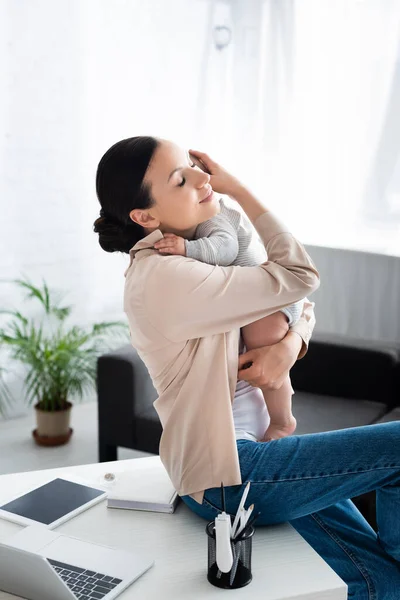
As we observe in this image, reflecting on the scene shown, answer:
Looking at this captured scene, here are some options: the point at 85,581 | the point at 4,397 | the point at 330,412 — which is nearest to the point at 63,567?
the point at 85,581

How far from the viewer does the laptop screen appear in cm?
192

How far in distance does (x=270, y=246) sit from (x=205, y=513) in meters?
0.61

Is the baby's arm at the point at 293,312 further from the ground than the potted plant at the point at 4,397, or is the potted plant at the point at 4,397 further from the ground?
the baby's arm at the point at 293,312

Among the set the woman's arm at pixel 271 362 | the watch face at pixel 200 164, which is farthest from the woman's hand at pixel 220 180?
the woman's arm at pixel 271 362

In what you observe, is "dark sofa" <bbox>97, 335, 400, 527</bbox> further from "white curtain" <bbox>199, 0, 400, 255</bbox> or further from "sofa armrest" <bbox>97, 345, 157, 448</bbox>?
"white curtain" <bbox>199, 0, 400, 255</bbox>

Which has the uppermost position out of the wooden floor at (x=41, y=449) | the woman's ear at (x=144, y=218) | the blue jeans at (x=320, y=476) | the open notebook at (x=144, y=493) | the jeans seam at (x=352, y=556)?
the woman's ear at (x=144, y=218)

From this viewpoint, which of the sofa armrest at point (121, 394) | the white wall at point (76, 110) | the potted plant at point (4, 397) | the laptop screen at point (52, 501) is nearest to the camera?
the laptop screen at point (52, 501)

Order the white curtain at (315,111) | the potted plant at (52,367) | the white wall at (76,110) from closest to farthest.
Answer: the potted plant at (52,367)
the white curtain at (315,111)
the white wall at (76,110)

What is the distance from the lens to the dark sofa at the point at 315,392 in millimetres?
3238

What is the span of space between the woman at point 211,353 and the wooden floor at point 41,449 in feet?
6.44

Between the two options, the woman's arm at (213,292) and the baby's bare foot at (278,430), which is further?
the baby's bare foot at (278,430)

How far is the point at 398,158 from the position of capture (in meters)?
3.92

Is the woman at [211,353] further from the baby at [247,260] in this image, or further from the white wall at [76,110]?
the white wall at [76,110]

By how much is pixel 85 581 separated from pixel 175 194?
81 centimetres
